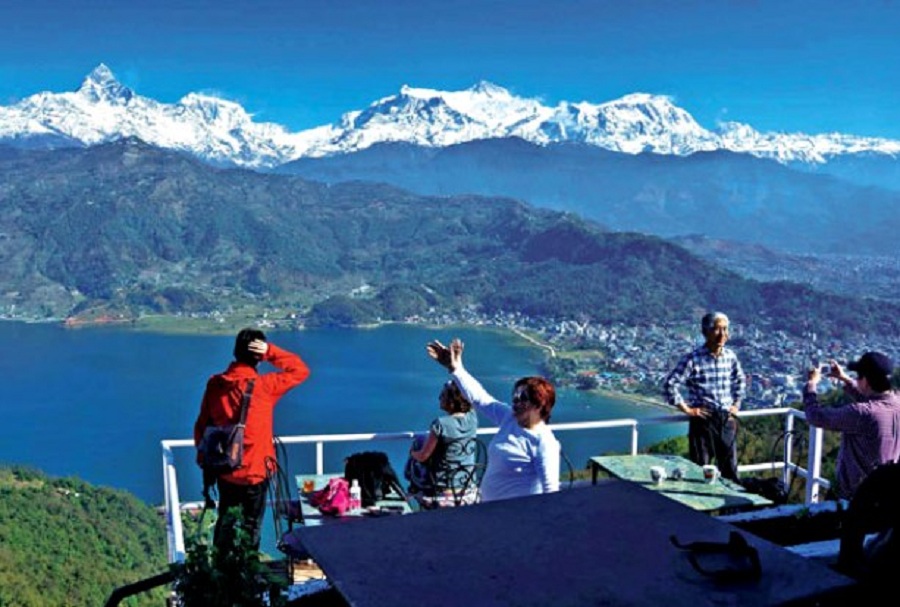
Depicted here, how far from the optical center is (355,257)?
623 feet

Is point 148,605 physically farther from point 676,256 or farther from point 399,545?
point 676,256

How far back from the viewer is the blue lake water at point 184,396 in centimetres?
5575

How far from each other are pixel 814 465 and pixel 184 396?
245 ft

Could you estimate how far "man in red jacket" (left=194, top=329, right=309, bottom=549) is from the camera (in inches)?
173

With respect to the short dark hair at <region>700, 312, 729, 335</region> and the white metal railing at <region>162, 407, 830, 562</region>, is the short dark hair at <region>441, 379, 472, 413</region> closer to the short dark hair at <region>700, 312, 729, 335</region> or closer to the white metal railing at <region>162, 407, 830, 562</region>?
the white metal railing at <region>162, 407, 830, 562</region>

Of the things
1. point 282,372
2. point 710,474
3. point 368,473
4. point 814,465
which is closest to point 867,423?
point 710,474

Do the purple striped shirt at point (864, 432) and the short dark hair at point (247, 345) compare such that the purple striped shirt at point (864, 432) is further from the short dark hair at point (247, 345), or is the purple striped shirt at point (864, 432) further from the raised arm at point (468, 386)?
the short dark hair at point (247, 345)

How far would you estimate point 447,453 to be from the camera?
5.01m

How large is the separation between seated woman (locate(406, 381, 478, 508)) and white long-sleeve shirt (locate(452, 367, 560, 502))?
0.83 meters

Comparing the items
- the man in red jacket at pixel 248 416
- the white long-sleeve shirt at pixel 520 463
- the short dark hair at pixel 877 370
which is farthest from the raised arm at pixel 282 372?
the short dark hair at pixel 877 370

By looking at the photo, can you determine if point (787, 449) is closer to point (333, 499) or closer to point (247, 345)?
point (333, 499)

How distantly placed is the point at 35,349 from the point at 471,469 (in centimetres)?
11120

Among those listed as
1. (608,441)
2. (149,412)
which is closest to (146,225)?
(149,412)

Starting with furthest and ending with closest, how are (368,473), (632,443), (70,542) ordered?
(70,542), (632,443), (368,473)
